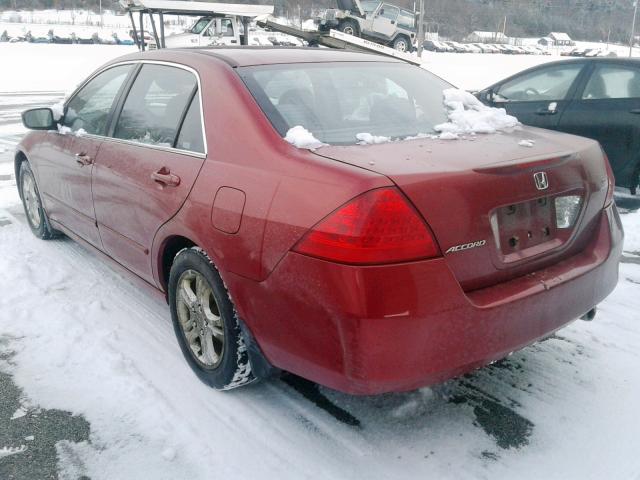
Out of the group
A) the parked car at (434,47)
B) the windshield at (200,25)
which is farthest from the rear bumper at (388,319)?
the parked car at (434,47)

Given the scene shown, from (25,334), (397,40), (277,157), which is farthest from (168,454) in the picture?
(397,40)

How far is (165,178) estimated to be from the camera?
2.92 meters

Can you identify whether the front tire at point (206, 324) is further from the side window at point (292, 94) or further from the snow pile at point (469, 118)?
the snow pile at point (469, 118)

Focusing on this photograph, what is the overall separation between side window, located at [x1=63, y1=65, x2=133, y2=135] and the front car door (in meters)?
27.0

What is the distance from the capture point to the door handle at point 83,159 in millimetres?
3729

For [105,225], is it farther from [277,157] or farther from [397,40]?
[397,40]

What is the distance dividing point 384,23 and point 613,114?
25433 millimetres

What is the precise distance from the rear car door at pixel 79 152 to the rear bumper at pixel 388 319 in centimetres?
→ 183

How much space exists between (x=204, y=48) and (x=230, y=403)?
1921mm

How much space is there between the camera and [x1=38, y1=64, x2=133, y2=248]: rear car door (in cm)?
378

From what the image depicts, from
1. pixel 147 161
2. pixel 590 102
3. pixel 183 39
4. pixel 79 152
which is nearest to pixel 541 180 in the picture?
pixel 147 161

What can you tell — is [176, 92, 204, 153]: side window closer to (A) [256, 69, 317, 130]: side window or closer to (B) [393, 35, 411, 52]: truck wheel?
(A) [256, 69, 317, 130]: side window

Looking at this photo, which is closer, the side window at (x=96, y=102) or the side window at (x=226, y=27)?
the side window at (x=96, y=102)

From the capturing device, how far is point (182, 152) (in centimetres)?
292
